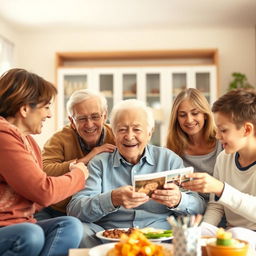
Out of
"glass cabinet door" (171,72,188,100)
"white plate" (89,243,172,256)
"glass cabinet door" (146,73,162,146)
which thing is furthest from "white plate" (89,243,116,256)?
"glass cabinet door" (171,72,188,100)

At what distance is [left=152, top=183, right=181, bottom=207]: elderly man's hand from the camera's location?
2.02 m

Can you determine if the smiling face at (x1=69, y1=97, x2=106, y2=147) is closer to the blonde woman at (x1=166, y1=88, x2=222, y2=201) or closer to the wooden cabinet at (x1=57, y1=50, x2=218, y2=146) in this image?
the blonde woman at (x1=166, y1=88, x2=222, y2=201)

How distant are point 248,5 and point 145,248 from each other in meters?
4.85

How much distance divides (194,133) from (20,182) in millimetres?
1209

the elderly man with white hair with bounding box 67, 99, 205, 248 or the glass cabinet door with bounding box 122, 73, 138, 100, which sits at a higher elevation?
the glass cabinet door with bounding box 122, 73, 138, 100

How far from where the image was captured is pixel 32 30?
683 cm

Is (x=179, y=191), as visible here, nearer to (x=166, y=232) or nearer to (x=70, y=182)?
(x=166, y=232)

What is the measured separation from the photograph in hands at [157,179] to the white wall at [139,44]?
15.9 feet

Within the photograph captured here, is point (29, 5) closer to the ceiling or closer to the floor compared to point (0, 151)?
closer to the ceiling

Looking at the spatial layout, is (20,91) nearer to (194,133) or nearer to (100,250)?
(100,250)

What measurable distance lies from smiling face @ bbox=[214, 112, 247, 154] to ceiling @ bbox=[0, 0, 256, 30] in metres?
3.60

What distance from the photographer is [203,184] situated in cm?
197

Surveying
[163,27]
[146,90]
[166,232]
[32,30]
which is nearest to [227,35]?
[163,27]

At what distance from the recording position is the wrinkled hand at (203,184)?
1973 mm
